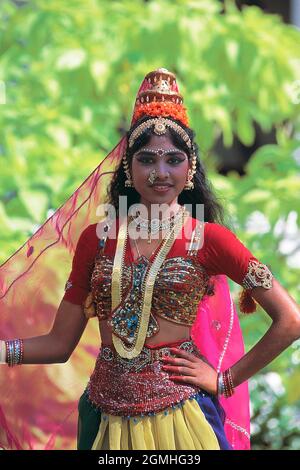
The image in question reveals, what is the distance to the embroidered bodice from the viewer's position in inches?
116

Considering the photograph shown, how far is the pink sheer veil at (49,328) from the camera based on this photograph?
3.23m

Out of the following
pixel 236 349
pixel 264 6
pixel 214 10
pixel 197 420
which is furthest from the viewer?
pixel 264 6

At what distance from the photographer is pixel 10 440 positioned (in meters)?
3.34

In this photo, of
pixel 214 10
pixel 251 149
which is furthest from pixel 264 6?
pixel 214 10

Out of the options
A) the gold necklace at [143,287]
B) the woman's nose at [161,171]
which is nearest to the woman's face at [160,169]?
the woman's nose at [161,171]

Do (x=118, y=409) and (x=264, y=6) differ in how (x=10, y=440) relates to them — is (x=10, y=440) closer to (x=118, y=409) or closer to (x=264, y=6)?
(x=118, y=409)

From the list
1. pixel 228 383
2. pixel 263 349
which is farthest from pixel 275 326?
pixel 228 383

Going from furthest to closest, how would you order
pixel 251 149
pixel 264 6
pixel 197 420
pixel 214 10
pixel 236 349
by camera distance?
pixel 251 149 → pixel 264 6 → pixel 214 10 → pixel 236 349 → pixel 197 420

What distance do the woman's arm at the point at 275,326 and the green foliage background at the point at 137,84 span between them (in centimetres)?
176

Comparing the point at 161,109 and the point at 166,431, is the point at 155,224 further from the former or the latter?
the point at 166,431

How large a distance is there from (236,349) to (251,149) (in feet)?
20.2

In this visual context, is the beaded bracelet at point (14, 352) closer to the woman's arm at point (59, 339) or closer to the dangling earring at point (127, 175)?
the woman's arm at point (59, 339)

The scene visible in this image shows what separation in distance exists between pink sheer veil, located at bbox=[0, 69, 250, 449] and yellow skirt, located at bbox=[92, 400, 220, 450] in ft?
0.82
